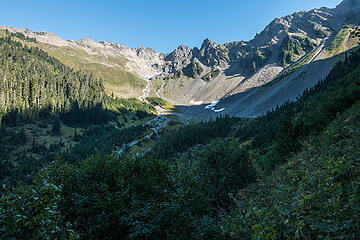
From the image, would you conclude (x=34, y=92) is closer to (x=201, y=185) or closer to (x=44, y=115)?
(x=44, y=115)

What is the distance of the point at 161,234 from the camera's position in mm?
6969

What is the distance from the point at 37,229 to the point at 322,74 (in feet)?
523

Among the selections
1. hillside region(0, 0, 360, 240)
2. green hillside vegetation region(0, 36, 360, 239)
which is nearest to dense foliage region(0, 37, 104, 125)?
hillside region(0, 0, 360, 240)

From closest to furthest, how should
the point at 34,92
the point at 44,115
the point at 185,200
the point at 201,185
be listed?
1. the point at 185,200
2. the point at 201,185
3. the point at 34,92
4. the point at 44,115

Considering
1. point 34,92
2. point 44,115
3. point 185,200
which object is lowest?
point 185,200

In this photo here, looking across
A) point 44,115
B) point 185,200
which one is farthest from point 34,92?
point 185,200

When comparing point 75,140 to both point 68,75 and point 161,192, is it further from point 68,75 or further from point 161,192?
point 161,192

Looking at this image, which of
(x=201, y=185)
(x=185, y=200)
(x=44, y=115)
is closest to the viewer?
(x=185, y=200)

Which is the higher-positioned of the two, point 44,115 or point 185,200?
point 44,115

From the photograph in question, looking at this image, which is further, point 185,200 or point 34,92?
point 34,92

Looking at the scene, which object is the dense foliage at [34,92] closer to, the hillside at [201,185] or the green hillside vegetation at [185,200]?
the hillside at [201,185]

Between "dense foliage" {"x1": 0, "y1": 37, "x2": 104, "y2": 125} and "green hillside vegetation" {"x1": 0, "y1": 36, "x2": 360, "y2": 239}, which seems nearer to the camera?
"green hillside vegetation" {"x1": 0, "y1": 36, "x2": 360, "y2": 239}

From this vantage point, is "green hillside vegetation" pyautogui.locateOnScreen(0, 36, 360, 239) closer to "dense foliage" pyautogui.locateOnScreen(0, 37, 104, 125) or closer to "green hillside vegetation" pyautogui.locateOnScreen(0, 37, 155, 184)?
"green hillside vegetation" pyautogui.locateOnScreen(0, 37, 155, 184)

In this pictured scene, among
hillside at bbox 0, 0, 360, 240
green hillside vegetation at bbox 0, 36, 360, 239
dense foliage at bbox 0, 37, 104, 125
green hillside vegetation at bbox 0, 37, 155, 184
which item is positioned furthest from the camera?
dense foliage at bbox 0, 37, 104, 125
